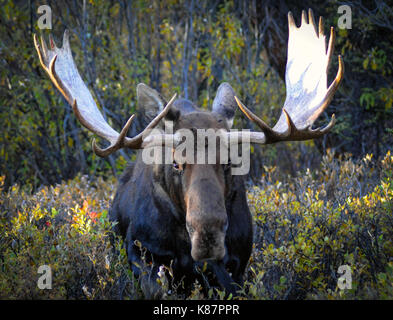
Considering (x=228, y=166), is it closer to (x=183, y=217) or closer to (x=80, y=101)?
(x=183, y=217)

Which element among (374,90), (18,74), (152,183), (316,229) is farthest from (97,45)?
(316,229)

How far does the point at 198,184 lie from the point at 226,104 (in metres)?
1.21

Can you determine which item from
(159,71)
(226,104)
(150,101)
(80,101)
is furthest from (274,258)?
(159,71)

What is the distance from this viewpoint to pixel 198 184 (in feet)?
12.1

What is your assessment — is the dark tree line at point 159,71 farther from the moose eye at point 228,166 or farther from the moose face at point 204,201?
the moose face at point 204,201

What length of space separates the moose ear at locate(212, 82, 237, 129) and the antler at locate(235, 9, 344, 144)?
1.21ft

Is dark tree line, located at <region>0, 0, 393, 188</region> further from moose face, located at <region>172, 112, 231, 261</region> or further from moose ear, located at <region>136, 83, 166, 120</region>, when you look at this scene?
moose face, located at <region>172, 112, 231, 261</region>

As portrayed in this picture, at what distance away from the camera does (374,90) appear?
9211 millimetres

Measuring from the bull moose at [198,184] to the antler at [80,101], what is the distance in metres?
0.01

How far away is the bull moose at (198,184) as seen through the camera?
143 inches

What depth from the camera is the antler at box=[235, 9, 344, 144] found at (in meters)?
4.15

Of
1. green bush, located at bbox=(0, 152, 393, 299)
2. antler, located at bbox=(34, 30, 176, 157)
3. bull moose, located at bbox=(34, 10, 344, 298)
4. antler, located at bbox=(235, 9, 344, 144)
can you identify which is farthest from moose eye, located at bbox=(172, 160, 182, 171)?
green bush, located at bbox=(0, 152, 393, 299)

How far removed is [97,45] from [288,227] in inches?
230
